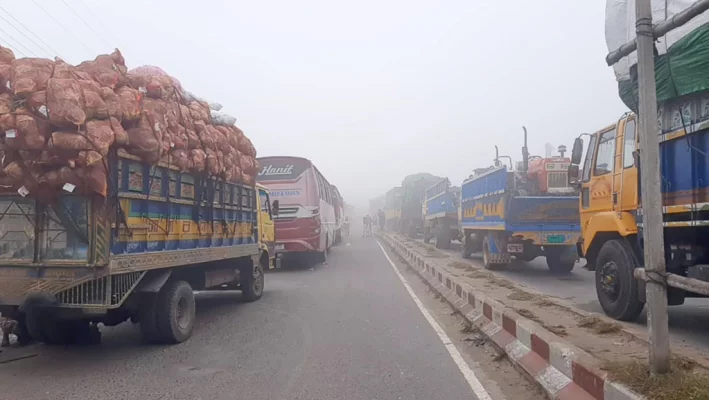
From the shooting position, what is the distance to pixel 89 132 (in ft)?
16.6

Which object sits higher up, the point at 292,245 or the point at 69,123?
the point at 69,123

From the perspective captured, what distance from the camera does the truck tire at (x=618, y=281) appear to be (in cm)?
672

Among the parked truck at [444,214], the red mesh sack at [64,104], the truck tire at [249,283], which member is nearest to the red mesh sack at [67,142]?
the red mesh sack at [64,104]

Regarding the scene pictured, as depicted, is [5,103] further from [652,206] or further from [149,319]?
[652,206]

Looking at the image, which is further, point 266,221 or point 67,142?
point 266,221

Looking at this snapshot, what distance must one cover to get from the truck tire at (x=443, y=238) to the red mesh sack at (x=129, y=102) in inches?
685

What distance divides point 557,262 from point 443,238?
9105 millimetres

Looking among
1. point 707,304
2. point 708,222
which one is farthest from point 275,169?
point 708,222

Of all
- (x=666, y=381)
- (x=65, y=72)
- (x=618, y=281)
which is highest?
(x=65, y=72)

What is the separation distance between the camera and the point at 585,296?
31.5ft

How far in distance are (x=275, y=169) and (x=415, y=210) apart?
1777 cm

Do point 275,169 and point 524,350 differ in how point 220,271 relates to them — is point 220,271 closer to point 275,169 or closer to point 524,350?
point 524,350

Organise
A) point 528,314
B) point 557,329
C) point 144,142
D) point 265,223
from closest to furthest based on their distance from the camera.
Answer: point 144,142, point 557,329, point 528,314, point 265,223

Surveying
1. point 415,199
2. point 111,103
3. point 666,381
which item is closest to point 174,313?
point 111,103
